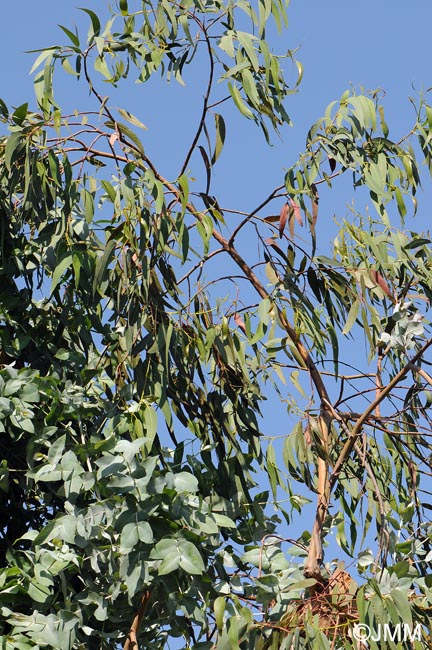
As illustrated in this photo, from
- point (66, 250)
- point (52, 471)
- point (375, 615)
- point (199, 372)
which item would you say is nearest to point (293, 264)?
point (199, 372)

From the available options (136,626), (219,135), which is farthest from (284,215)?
(136,626)

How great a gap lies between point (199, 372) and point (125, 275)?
32 centimetres

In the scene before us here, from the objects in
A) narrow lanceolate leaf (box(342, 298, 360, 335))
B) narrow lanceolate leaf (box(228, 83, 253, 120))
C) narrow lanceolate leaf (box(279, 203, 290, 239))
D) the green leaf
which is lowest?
narrow lanceolate leaf (box(342, 298, 360, 335))

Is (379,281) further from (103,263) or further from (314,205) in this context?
(103,263)

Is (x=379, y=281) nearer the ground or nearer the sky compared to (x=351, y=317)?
nearer the sky

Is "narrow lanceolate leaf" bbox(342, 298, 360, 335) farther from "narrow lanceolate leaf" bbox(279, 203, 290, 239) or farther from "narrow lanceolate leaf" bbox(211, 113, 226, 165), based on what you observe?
"narrow lanceolate leaf" bbox(211, 113, 226, 165)

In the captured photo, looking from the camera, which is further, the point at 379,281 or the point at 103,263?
the point at 379,281

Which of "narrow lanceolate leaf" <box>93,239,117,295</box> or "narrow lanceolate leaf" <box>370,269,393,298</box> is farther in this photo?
"narrow lanceolate leaf" <box>370,269,393,298</box>

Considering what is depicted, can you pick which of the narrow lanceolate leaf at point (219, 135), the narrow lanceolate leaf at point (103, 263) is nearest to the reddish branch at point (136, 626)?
the narrow lanceolate leaf at point (103, 263)

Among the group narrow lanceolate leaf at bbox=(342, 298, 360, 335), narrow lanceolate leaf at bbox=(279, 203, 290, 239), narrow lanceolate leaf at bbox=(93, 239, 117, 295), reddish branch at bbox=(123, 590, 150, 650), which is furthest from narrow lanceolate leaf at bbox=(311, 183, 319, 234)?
reddish branch at bbox=(123, 590, 150, 650)

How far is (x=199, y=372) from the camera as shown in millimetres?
2682

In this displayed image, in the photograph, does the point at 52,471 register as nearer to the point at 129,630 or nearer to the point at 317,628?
the point at 129,630

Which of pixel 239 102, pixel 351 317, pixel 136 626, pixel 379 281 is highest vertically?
pixel 239 102

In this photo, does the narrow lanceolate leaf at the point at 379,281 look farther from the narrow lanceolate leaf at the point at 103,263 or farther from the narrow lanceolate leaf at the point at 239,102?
the narrow lanceolate leaf at the point at 103,263
